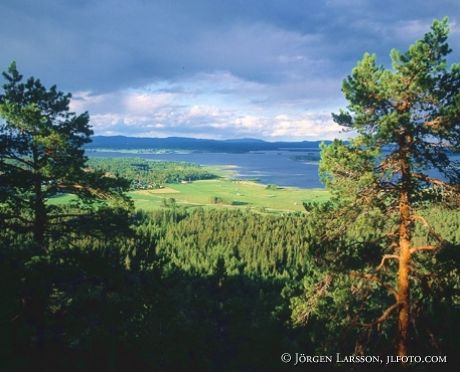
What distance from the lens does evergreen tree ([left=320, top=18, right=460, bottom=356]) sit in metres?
16.3

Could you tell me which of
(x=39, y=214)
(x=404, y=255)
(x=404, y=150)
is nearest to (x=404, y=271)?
(x=404, y=255)

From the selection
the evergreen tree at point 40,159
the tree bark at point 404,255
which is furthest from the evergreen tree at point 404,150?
the evergreen tree at point 40,159

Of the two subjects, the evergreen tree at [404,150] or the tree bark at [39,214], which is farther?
the tree bark at [39,214]

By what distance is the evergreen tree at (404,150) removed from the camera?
16.3m

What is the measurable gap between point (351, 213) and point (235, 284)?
344 feet

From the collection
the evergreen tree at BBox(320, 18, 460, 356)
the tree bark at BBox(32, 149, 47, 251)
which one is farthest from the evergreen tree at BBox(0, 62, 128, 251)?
the evergreen tree at BBox(320, 18, 460, 356)

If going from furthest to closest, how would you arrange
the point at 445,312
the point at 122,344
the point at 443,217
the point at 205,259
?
the point at 443,217
the point at 205,259
the point at 122,344
the point at 445,312

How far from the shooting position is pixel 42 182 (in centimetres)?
2127

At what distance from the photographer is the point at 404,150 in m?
16.5

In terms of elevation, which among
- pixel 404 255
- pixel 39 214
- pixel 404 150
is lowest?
pixel 404 255

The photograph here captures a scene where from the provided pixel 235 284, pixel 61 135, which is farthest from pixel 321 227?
pixel 235 284

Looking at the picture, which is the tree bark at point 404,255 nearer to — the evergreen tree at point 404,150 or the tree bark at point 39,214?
the evergreen tree at point 404,150

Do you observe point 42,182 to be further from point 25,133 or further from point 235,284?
point 235,284

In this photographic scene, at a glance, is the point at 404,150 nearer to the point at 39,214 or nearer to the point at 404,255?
the point at 404,255
